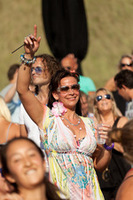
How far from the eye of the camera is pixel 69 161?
10.1ft

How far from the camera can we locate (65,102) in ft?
11.1

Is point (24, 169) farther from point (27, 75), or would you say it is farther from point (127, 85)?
point (127, 85)

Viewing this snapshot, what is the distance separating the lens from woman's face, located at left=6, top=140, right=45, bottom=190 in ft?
7.01

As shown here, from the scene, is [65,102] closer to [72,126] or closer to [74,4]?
[72,126]

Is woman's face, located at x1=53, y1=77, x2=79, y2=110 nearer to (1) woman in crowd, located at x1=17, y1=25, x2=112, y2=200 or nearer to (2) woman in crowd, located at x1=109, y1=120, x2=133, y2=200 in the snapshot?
(1) woman in crowd, located at x1=17, y1=25, x2=112, y2=200

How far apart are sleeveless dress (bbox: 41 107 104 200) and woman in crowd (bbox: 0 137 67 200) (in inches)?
29.4

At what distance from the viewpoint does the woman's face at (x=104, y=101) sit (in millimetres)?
5484

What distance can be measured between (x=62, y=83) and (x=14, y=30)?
8320 millimetres

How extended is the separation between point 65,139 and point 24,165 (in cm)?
98

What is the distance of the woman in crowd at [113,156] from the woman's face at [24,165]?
2.73 metres

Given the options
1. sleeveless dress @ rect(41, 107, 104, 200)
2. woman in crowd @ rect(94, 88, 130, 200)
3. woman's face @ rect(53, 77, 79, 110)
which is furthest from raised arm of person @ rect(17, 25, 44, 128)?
woman in crowd @ rect(94, 88, 130, 200)

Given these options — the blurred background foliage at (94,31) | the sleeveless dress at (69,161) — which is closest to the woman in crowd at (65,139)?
the sleeveless dress at (69,161)

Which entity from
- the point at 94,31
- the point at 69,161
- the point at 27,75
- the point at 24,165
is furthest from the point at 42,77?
the point at 94,31

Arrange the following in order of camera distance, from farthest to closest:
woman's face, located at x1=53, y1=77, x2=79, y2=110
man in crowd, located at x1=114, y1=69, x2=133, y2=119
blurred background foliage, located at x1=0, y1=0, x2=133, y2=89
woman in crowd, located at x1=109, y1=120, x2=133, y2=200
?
blurred background foliage, located at x1=0, y1=0, x2=133, y2=89 → man in crowd, located at x1=114, y1=69, x2=133, y2=119 → woman's face, located at x1=53, y1=77, x2=79, y2=110 → woman in crowd, located at x1=109, y1=120, x2=133, y2=200
